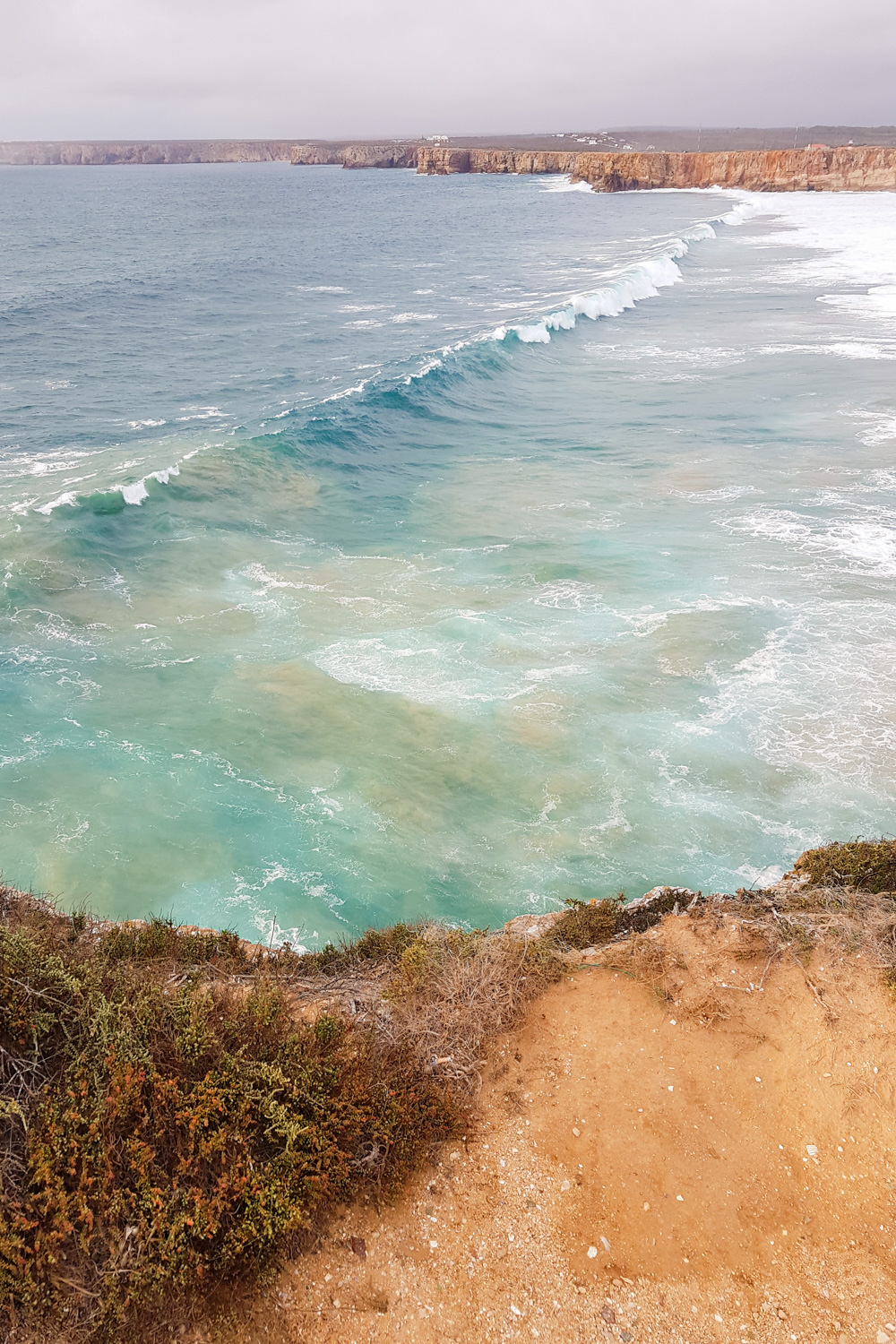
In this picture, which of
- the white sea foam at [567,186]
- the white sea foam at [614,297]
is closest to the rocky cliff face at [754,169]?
the white sea foam at [567,186]

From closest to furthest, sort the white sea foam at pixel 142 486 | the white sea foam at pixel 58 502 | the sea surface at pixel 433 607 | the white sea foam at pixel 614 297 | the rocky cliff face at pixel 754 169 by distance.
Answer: the sea surface at pixel 433 607 < the white sea foam at pixel 58 502 < the white sea foam at pixel 142 486 < the white sea foam at pixel 614 297 < the rocky cliff face at pixel 754 169

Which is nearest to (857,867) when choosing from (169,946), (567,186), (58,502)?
(169,946)

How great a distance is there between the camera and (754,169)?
415ft

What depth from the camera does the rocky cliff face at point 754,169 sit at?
115750 millimetres

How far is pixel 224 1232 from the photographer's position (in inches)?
204

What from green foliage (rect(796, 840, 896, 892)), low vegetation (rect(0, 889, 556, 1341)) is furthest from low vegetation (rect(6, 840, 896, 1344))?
green foliage (rect(796, 840, 896, 892))

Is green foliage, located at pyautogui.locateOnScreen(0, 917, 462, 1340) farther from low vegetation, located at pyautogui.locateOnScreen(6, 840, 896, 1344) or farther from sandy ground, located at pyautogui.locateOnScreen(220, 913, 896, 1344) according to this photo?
sandy ground, located at pyautogui.locateOnScreen(220, 913, 896, 1344)

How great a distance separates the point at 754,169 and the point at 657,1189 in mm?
152235

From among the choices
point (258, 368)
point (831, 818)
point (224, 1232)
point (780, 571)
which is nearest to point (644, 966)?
point (224, 1232)

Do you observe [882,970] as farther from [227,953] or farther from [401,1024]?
[227,953]

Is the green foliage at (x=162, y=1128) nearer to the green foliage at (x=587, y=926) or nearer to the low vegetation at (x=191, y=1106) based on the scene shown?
the low vegetation at (x=191, y=1106)

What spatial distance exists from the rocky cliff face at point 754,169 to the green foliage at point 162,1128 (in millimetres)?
142561

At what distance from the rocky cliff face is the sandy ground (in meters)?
140

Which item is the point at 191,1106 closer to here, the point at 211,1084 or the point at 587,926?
the point at 211,1084
